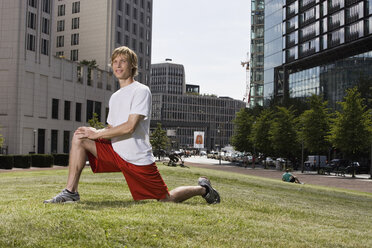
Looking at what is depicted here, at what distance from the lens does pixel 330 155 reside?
231 ft

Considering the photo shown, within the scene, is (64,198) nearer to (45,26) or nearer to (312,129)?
Answer: (312,129)

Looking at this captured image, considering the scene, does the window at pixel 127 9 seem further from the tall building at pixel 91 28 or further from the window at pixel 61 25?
the window at pixel 61 25

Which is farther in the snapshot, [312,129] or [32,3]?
[32,3]

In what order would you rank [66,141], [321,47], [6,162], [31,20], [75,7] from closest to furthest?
[6,162]
[31,20]
[66,141]
[321,47]
[75,7]

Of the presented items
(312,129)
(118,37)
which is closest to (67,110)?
(118,37)

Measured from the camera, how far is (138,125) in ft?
18.4

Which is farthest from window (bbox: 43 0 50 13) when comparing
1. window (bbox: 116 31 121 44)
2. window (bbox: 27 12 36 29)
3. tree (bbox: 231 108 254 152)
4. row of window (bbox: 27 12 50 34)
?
tree (bbox: 231 108 254 152)

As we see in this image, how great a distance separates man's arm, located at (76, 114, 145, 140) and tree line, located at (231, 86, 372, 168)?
40.5 metres

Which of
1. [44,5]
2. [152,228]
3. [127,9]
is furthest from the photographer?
[127,9]

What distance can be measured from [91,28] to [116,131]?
7895cm

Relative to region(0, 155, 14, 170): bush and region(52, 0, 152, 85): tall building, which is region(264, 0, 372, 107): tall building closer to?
region(52, 0, 152, 85): tall building

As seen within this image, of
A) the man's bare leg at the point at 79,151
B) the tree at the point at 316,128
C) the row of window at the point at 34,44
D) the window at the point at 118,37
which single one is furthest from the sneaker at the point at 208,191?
the window at the point at 118,37

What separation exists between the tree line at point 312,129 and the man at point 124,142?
1586 inches

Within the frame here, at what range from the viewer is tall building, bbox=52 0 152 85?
79.7m
